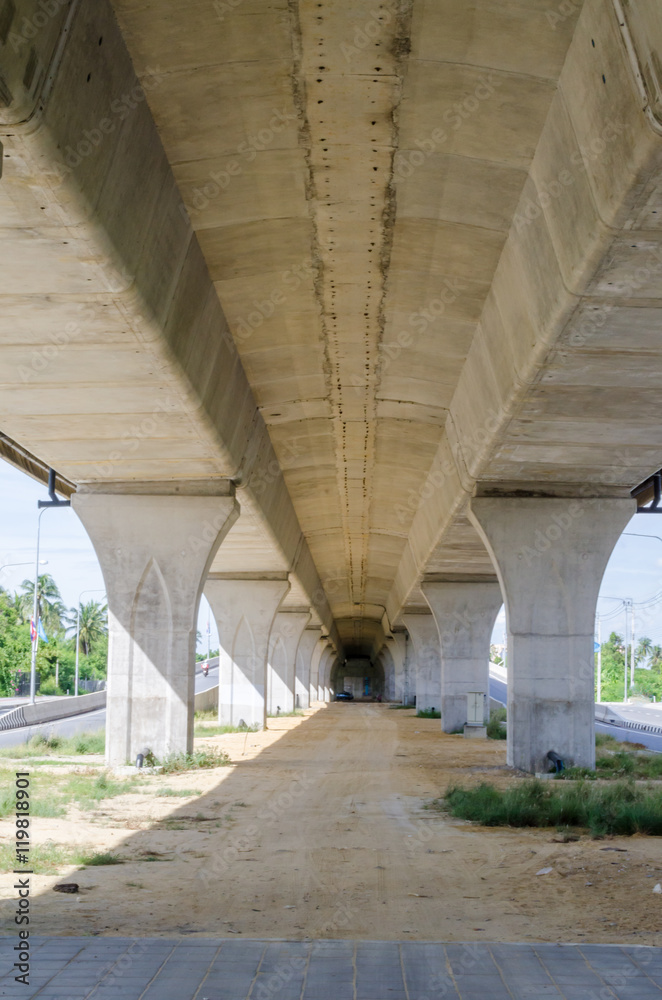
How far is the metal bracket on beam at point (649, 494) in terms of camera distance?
2073 cm

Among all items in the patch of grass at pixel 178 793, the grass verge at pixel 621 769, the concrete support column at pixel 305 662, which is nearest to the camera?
the patch of grass at pixel 178 793

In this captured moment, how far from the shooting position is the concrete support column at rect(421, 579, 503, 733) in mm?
34375

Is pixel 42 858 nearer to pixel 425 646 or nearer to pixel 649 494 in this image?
pixel 649 494

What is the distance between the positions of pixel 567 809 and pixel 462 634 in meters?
21.9

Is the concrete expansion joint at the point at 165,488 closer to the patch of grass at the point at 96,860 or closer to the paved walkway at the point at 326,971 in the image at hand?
the patch of grass at the point at 96,860

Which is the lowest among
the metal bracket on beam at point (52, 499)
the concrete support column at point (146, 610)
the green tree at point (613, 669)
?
the green tree at point (613, 669)

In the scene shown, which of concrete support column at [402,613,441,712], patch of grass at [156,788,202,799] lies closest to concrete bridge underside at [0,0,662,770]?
patch of grass at [156,788,202,799]

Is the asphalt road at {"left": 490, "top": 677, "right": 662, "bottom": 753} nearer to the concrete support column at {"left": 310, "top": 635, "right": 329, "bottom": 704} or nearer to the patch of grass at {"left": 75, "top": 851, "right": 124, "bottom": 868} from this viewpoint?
the concrete support column at {"left": 310, "top": 635, "right": 329, "bottom": 704}

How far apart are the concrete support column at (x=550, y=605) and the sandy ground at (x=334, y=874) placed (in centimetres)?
362

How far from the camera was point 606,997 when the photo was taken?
5711 mm

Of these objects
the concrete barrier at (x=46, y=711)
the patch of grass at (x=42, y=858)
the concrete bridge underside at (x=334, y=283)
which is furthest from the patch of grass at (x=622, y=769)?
the concrete barrier at (x=46, y=711)

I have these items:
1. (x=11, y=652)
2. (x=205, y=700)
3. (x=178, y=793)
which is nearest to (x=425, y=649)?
(x=205, y=700)

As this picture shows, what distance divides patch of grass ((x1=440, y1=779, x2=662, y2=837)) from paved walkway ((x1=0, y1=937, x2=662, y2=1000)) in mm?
5925

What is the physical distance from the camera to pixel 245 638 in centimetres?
3531
